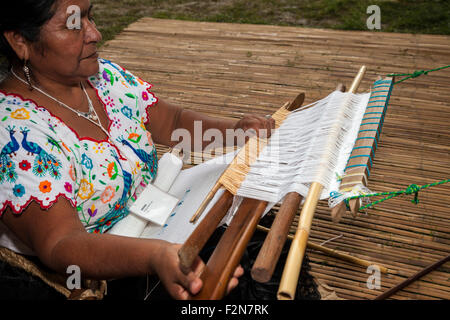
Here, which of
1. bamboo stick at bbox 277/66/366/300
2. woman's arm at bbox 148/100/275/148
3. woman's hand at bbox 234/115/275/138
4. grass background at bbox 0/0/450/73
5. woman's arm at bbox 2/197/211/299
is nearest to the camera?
bamboo stick at bbox 277/66/366/300

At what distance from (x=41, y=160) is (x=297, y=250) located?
71 cm

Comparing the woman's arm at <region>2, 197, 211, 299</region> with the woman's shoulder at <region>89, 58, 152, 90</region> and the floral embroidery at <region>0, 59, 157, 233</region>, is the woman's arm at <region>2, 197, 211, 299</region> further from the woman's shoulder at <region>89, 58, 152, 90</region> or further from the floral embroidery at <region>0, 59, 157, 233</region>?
the woman's shoulder at <region>89, 58, 152, 90</region>

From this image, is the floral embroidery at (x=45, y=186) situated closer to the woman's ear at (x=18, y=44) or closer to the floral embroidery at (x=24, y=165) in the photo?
the floral embroidery at (x=24, y=165)

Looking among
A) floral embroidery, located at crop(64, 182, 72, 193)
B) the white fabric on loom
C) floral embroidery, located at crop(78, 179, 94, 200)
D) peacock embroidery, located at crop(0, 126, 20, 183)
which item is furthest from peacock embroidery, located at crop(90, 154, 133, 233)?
the white fabric on loom

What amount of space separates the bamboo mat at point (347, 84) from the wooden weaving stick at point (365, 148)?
86cm

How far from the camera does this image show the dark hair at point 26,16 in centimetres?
104

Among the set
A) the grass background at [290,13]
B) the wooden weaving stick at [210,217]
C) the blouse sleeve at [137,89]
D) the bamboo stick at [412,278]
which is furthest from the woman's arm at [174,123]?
the grass background at [290,13]

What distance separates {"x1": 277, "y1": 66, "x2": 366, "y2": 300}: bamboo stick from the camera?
2.71ft

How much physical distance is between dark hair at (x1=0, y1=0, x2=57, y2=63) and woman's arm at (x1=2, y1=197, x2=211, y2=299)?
46 centimetres

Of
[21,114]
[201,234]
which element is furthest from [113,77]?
[201,234]

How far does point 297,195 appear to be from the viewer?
3.54 feet

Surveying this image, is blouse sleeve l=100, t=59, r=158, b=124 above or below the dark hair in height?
below

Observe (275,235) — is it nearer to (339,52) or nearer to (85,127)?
(85,127)

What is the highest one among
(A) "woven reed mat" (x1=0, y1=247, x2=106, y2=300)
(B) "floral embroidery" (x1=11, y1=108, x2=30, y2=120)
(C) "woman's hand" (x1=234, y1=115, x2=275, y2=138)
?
(B) "floral embroidery" (x1=11, y1=108, x2=30, y2=120)
